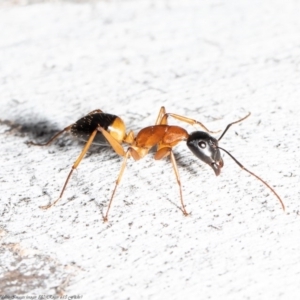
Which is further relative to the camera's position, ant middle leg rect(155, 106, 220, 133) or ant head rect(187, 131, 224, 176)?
ant middle leg rect(155, 106, 220, 133)

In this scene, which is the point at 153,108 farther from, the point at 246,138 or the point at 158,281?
the point at 158,281

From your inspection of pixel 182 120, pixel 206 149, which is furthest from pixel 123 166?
pixel 182 120

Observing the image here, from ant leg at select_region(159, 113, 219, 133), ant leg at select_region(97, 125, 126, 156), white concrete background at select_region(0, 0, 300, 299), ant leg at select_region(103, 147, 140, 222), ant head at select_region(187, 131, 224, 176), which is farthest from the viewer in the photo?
ant leg at select_region(159, 113, 219, 133)

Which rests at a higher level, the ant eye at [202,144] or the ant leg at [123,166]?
the ant eye at [202,144]

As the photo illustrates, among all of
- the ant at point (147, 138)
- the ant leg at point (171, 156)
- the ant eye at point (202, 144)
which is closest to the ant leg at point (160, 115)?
the ant at point (147, 138)

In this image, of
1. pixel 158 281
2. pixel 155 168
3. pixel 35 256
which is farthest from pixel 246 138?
pixel 35 256

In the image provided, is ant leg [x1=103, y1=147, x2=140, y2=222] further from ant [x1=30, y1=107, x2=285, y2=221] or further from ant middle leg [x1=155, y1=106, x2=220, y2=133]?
ant middle leg [x1=155, y1=106, x2=220, y2=133]

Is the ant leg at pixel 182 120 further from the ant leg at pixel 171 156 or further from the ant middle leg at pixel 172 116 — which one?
the ant leg at pixel 171 156

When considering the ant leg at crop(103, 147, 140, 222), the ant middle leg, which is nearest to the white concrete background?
the ant leg at crop(103, 147, 140, 222)
